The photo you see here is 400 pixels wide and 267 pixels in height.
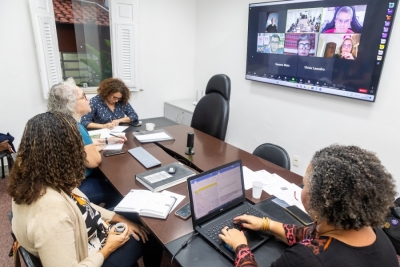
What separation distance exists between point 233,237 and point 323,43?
7.14 feet

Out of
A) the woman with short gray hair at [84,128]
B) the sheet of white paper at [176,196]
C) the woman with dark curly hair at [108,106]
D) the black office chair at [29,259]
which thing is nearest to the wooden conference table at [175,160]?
the sheet of white paper at [176,196]

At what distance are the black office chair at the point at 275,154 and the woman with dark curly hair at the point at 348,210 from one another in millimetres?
989

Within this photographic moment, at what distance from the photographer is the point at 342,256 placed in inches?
29.9

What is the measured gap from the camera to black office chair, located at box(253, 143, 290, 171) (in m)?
1.85

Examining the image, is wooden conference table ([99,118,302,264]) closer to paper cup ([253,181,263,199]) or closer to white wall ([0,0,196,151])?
paper cup ([253,181,263,199])

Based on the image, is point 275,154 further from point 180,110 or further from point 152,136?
point 180,110

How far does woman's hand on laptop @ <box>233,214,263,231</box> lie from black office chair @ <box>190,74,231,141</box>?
4.80ft

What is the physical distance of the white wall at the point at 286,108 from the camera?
221 centimetres

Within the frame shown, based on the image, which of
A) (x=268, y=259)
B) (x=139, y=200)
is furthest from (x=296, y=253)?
(x=139, y=200)

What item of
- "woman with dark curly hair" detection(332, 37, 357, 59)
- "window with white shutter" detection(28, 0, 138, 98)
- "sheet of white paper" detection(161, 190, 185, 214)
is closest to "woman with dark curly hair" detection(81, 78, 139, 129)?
"window with white shutter" detection(28, 0, 138, 98)

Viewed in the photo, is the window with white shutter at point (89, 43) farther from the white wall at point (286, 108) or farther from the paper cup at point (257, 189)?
the paper cup at point (257, 189)

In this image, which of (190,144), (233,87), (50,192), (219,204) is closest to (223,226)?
(219,204)

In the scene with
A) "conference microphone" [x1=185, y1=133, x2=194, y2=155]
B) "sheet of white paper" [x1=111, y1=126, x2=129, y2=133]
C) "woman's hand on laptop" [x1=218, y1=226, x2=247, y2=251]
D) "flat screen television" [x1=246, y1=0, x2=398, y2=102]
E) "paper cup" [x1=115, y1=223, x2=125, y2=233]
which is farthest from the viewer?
"sheet of white paper" [x1=111, y1=126, x2=129, y2=133]

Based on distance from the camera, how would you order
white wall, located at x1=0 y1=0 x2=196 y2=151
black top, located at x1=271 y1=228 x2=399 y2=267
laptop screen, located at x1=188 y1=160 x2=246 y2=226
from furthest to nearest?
white wall, located at x1=0 y1=0 x2=196 y2=151
laptop screen, located at x1=188 y1=160 x2=246 y2=226
black top, located at x1=271 y1=228 x2=399 y2=267
